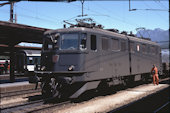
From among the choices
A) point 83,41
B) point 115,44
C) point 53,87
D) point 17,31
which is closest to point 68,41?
point 83,41

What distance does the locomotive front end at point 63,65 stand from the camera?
8594mm

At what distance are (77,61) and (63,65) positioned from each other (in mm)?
Result: 699

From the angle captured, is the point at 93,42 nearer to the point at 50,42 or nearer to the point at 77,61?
the point at 77,61

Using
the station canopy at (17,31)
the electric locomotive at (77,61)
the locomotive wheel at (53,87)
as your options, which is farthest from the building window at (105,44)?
the station canopy at (17,31)

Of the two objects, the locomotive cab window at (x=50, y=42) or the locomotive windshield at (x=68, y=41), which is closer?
the locomotive windshield at (x=68, y=41)

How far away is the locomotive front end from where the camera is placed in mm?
8594

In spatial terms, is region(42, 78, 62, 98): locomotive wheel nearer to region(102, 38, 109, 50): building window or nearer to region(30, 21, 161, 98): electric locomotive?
region(30, 21, 161, 98): electric locomotive

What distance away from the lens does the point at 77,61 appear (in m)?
8.67

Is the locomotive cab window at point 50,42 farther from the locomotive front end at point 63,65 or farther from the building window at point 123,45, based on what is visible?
the building window at point 123,45

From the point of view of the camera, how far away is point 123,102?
9086mm

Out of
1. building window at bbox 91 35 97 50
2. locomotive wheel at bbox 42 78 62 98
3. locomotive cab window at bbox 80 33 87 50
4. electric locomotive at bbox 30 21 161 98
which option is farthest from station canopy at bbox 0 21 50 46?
building window at bbox 91 35 97 50

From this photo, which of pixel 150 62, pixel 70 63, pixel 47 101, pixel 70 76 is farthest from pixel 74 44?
pixel 150 62

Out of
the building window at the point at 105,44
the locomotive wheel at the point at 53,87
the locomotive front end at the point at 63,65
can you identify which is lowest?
the locomotive wheel at the point at 53,87

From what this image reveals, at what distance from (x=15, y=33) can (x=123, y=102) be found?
9292 mm
